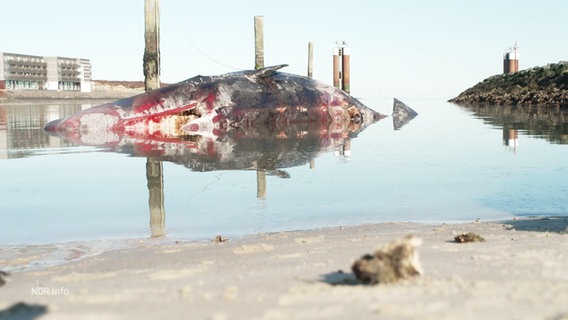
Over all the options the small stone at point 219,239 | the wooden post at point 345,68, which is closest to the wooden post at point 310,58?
the wooden post at point 345,68

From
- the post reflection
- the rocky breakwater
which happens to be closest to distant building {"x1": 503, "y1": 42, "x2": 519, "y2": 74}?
the rocky breakwater

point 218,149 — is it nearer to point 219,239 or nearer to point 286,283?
point 219,239

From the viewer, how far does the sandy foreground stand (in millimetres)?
2322

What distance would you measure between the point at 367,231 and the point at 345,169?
148 inches

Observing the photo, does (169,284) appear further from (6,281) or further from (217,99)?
(217,99)

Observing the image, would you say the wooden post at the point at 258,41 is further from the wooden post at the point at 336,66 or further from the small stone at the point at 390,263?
the small stone at the point at 390,263

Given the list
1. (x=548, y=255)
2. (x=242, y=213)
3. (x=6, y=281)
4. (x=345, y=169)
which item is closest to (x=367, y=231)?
(x=242, y=213)

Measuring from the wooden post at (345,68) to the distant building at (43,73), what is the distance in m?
54.2

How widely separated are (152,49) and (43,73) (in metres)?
77.8

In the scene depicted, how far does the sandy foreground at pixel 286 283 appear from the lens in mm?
2322

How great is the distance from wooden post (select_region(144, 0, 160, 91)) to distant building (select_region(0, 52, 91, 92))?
221ft

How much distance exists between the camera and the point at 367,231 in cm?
473

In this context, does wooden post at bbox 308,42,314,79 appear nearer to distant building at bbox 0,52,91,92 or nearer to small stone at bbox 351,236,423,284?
small stone at bbox 351,236,423,284

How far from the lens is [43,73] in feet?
289
